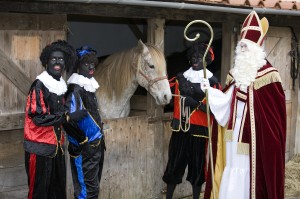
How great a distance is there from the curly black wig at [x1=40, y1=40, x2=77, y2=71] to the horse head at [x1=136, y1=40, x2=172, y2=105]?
127 cm

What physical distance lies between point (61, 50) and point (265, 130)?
82.6 inches

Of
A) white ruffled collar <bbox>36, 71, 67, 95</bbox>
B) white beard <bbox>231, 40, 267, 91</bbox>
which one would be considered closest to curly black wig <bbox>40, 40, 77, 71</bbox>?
white ruffled collar <bbox>36, 71, 67, 95</bbox>

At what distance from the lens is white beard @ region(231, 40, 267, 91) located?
4.40m

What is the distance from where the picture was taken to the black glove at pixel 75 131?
433cm

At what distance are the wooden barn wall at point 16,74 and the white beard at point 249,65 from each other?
189 centimetres

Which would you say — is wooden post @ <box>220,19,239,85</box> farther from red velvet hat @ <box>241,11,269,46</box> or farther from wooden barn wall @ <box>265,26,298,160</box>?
red velvet hat @ <box>241,11,269,46</box>

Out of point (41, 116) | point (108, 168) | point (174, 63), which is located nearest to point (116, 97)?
point (108, 168)

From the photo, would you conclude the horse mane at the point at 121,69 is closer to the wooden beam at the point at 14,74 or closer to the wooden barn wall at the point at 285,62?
the wooden beam at the point at 14,74

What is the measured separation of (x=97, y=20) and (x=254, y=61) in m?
3.67

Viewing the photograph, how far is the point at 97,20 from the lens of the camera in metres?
7.42

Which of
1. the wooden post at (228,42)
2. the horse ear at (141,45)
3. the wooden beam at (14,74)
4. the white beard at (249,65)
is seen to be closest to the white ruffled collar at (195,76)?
the horse ear at (141,45)

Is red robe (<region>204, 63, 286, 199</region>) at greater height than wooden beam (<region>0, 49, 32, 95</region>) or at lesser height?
lesser

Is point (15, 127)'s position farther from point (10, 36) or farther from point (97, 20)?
point (97, 20)

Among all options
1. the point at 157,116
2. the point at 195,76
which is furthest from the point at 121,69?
the point at 195,76
